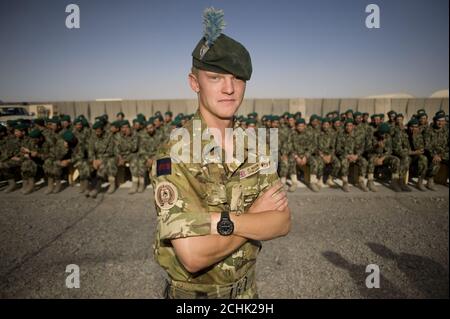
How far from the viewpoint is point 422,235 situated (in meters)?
4.44

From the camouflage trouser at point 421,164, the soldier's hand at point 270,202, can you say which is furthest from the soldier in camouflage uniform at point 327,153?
the soldier's hand at point 270,202

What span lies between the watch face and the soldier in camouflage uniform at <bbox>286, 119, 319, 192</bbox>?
611 centimetres

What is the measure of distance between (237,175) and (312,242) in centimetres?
349

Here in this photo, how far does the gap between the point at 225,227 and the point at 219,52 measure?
2.25 ft

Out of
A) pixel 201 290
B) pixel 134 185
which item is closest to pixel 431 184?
pixel 134 185

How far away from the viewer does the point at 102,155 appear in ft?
22.7

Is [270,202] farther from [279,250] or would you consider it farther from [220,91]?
[279,250]

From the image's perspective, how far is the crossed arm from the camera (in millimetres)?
1017

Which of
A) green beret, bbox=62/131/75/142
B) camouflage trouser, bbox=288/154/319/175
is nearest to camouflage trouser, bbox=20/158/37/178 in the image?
green beret, bbox=62/131/75/142

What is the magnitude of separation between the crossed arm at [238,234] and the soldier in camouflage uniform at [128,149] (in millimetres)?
6160

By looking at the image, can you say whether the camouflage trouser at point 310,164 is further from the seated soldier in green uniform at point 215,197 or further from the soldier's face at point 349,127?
the seated soldier in green uniform at point 215,197

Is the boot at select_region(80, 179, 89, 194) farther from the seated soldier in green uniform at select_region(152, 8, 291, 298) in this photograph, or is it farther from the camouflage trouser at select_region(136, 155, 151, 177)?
the seated soldier in green uniform at select_region(152, 8, 291, 298)
